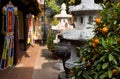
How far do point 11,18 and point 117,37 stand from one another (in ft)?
21.9

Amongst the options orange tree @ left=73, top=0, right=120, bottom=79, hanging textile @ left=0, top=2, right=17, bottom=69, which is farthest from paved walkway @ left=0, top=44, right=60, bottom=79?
orange tree @ left=73, top=0, right=120, bottom=79

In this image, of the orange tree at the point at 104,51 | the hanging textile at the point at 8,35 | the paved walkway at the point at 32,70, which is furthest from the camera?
the hanging textile at the point at 8,35

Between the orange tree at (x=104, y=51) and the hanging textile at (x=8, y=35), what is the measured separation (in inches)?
237

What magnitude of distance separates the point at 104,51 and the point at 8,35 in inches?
266

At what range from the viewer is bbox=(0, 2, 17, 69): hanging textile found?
9375mm

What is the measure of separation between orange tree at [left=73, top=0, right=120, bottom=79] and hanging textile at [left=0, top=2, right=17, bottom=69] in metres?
6.03

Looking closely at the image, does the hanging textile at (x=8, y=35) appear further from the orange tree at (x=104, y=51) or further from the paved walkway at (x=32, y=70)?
the orange tree at (x=104, y=51)

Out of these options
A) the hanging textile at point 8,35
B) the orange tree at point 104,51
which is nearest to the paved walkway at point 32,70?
the hanging textile at point 8,35

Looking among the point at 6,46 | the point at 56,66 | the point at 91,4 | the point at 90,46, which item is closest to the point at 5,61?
the point at 6,46

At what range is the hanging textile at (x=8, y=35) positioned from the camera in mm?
9375

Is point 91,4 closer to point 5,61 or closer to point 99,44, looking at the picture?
point 99,44

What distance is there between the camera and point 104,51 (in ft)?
9.94

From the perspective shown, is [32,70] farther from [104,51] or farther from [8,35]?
[104,51]

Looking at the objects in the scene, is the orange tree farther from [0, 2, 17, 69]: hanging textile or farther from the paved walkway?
[0, 2, 17, 69]: hanging textile
